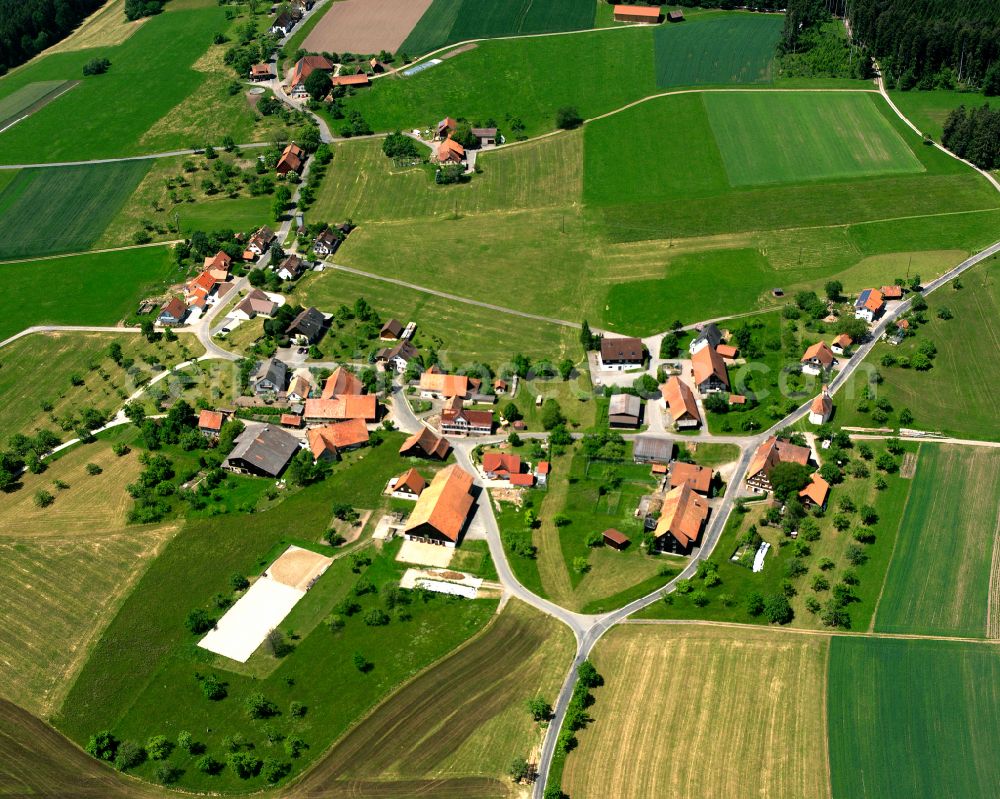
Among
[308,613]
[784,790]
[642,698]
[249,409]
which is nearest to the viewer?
[784,790]

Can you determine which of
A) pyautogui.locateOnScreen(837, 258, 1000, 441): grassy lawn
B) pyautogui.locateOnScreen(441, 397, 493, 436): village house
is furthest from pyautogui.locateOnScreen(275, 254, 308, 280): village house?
pyautogui.locateOnScreen(837, 258, 1000, 441): grassy lawn

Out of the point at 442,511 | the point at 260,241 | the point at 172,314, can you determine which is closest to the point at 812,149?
the point at 260,241

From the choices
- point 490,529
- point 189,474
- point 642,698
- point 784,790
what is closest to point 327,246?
point 189,474

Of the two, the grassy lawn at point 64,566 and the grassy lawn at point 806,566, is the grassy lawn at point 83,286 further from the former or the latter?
the grassy lawn at point 806,566

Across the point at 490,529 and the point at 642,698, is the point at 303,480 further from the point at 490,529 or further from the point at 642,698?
the point at 642,698

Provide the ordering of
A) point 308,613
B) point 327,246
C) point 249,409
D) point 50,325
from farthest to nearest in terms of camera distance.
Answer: point 327,246
point 50,325
point 249,409
point 308,613

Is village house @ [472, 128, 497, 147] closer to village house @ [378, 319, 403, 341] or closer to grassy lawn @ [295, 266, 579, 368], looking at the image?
grassy lawn @ [295, 266, 579, 368]

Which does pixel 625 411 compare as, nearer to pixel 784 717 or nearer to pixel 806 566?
pixel 806 566
